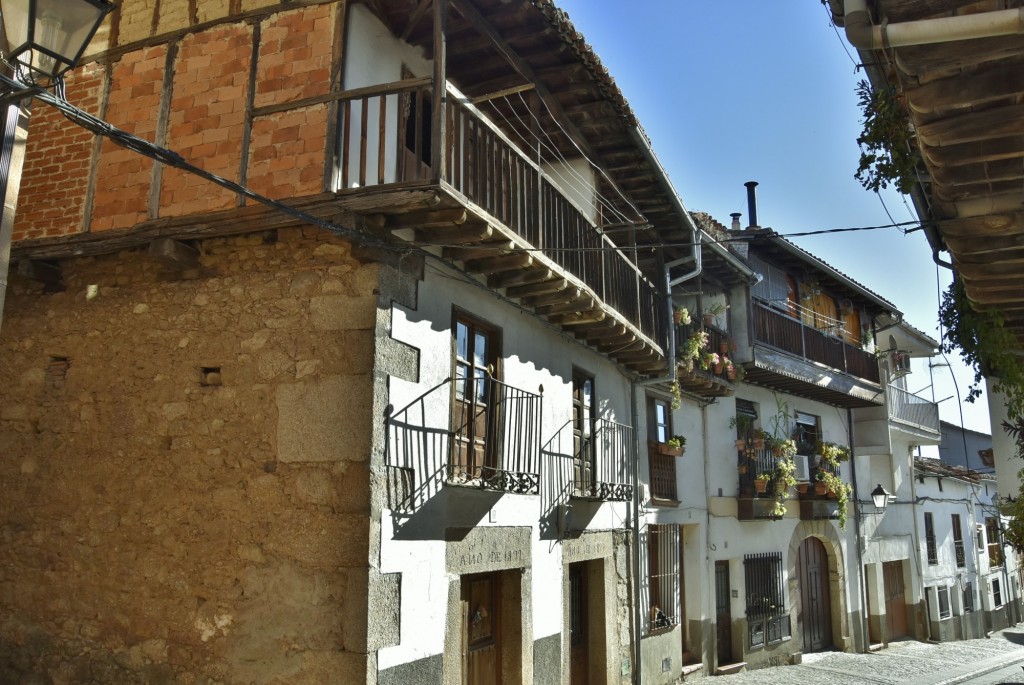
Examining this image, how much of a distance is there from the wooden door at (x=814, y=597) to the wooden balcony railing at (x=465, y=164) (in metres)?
10.0

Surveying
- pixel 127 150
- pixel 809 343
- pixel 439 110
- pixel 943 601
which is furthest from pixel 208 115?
pixel 943 601

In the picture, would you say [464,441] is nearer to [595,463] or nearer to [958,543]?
[595,463]

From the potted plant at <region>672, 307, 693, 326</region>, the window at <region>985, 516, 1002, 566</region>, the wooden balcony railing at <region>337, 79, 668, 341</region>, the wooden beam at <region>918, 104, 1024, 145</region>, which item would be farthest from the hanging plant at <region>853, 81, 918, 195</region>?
the window at <region>985, 516, 1002, 566</region>

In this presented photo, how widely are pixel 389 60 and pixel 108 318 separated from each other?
325 cm

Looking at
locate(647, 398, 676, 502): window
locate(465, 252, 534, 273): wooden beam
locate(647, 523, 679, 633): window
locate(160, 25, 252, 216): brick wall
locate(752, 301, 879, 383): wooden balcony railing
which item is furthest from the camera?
locate(752, 301, 879, 383): wooden balcony railing

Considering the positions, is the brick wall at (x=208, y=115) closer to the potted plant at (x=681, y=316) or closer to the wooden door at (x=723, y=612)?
the potted plant at (x=681, y=316)

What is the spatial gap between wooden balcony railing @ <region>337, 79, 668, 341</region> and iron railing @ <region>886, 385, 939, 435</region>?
1292cm

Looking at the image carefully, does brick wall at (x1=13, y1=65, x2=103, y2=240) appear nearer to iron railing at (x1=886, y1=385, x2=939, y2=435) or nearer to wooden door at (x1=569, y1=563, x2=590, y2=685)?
wooden door at (x1=569, y1=563, x2=590, y2=685)

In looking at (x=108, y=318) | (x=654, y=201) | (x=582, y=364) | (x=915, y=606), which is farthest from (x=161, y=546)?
(x=915, y=606)

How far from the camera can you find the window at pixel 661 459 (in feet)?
40.8

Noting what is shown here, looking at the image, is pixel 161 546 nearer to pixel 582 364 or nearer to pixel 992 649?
pixel 582 364

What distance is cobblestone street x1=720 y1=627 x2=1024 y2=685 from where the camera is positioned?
44.3 ft

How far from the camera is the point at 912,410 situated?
20.8 m

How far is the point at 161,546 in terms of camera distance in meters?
6.70
